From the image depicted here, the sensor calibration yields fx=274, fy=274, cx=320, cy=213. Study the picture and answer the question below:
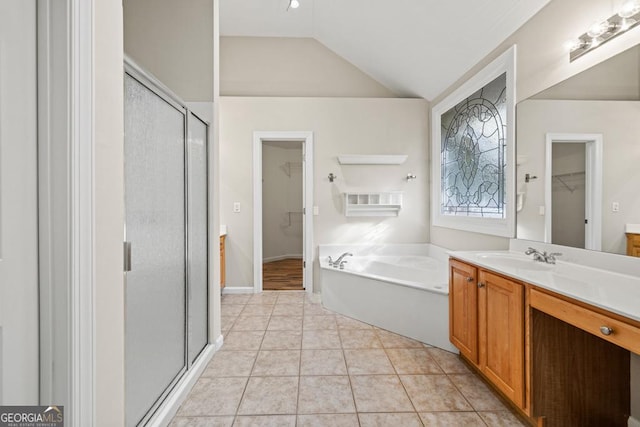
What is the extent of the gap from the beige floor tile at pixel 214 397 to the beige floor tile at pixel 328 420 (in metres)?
0.41

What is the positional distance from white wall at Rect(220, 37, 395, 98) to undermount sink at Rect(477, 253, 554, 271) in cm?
274

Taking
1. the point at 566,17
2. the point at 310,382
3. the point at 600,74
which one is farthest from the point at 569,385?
the point at 566,17

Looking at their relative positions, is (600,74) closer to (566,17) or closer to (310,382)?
(566,17)

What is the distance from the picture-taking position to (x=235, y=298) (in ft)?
11.3

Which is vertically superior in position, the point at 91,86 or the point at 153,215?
the point at 91,86

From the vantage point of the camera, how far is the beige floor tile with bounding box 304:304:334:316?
9.67ft

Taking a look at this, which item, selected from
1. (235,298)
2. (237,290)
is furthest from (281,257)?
(235,298)

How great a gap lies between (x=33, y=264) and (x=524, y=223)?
2.67 metres

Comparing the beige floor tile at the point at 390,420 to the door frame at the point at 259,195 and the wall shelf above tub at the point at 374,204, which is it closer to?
the door frame at the point at 259,195

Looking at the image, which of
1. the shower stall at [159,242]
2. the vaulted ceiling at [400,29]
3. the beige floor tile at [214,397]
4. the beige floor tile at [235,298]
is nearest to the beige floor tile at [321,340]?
the beige floor tile at [214,397]

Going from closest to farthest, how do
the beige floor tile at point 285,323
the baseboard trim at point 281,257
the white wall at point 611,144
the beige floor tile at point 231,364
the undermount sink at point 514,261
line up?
the white wall at point 611,144 < the undermount sink at point 514,261 < the beige floor tile at point 231,364 < the beige floor tile at point 285,323 < the baseboard trim at point 281,257

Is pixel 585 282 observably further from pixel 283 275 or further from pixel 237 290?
pixel 283 275

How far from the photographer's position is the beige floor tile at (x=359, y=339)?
228 cm

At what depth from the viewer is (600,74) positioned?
152 centimetres
